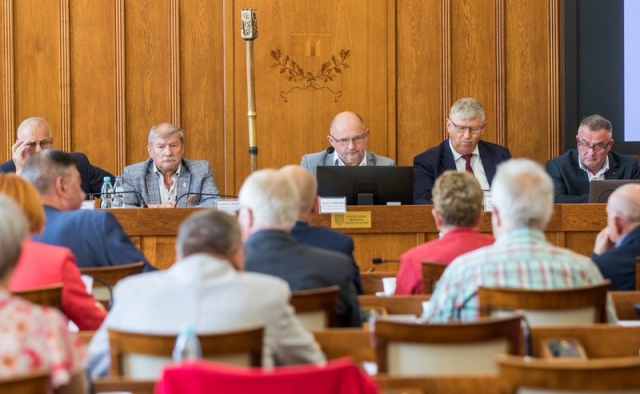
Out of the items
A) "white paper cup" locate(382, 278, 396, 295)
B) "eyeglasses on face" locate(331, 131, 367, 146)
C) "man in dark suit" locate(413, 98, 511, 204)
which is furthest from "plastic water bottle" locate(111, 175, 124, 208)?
"white paper cup" locate(382, 278, 396, 295)

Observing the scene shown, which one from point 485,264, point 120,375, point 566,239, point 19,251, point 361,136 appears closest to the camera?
point 19,251

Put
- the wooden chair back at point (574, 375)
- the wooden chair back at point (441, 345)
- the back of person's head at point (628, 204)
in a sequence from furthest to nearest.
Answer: the back of person's head at point (628, 204) < the wooden chair back at point (441, 345) < the wooden chair back at point (574, 375)

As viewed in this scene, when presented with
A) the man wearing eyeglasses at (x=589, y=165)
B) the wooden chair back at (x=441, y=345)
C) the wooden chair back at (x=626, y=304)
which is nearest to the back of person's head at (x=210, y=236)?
the wooden chair back at (x=441, y=345)

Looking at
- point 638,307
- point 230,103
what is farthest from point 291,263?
point 230,103

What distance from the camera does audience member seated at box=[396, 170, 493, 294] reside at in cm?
395

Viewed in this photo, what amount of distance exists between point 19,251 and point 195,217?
508 mm

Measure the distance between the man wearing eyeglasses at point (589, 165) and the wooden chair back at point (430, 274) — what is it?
10.4 feet

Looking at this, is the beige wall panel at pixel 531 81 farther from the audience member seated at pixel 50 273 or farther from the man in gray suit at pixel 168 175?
the audience member seated at pixel 50 273

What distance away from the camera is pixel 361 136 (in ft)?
22.5

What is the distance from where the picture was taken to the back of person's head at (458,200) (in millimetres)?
3955

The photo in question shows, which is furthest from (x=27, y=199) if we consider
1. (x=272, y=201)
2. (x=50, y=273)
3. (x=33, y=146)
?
(x=33, y=146)

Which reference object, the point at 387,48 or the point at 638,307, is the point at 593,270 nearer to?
the point at 638,307

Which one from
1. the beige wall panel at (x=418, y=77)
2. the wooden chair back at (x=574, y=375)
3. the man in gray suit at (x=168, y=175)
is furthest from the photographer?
the beige wall panel at (x=418, y=77)

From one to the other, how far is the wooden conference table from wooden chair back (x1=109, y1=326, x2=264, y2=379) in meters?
3.20
